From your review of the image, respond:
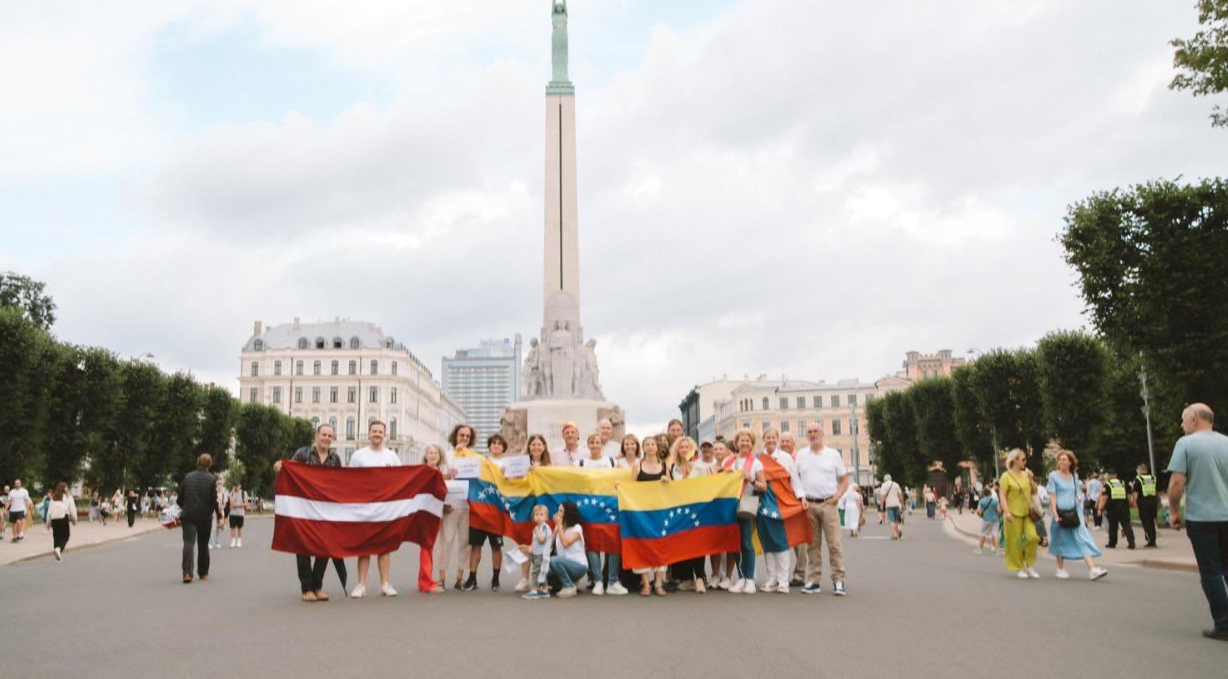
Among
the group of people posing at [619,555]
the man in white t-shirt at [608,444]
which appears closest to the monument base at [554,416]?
the man in white t-shirt at [608,444]

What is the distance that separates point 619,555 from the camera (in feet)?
41.1

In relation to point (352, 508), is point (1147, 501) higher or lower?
lower

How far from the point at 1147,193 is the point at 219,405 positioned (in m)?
49.2

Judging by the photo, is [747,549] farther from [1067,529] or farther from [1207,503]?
[1067,529]

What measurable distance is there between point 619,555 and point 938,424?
48.6m

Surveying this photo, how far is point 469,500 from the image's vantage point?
1311 cm

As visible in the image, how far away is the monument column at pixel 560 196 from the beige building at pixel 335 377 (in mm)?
60636

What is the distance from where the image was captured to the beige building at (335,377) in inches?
4186

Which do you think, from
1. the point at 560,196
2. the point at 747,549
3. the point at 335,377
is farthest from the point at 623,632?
the point at 335,377

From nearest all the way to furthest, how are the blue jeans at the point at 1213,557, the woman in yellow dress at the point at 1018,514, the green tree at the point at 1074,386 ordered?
the blue jeans at the point at 1213,557
the woman in yellow dress at the point at 1018,514
the green tree at the point at 1074,386

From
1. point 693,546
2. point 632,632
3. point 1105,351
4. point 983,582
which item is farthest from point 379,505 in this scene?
point 1105,351

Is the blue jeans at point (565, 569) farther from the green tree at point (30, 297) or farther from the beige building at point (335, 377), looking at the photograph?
the beige building at point (335, 377)

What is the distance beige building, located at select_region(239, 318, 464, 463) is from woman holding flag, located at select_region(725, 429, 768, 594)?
312 feet

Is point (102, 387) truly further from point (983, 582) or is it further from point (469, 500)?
point (983, 582)
